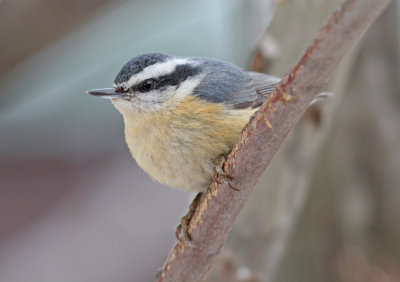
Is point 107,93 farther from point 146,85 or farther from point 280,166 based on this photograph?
point 280,166

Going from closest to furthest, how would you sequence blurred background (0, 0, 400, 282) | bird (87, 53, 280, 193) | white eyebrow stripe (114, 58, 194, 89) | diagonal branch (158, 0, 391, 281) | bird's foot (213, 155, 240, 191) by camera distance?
diagonal branch (158, 0, 391, 281) → bird's foot (213, 155, 240, 191) → bird (87, 53, 280, 193) → white eyebrow stripe (114, 58, 194, 89) → blurred background (0, 0, 400, 282)

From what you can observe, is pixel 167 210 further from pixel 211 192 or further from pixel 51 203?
pixel 211 192

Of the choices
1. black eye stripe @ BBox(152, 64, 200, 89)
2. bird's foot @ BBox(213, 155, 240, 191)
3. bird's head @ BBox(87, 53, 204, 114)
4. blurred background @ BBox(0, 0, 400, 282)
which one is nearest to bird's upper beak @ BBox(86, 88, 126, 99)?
bird's head @ BBox(87, 53, 204, 114)

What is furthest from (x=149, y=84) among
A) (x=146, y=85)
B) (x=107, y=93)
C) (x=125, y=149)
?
(x=125, y=149)

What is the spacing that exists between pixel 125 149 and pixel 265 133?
256 cm

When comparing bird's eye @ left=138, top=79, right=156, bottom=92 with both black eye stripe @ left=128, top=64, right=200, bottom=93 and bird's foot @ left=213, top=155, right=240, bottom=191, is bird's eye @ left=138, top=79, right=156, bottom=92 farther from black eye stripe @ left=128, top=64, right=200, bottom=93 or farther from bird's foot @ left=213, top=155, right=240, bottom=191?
bird's foot @ left=213, top=155, right=240, bottom=191

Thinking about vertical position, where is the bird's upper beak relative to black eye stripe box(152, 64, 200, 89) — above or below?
above

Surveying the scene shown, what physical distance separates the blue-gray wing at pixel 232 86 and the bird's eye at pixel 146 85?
5.1 inches

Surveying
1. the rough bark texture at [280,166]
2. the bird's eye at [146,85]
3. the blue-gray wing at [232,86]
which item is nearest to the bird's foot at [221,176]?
the blue-gray wing at [232,86]

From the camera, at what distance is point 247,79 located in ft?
5.65

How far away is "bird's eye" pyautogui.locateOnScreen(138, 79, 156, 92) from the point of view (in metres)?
1.61

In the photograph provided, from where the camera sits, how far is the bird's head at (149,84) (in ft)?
5.17

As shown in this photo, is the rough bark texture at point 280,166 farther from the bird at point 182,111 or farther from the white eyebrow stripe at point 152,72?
the white eyebrow stripe at point 152,72

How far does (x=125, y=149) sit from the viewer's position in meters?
3.63
